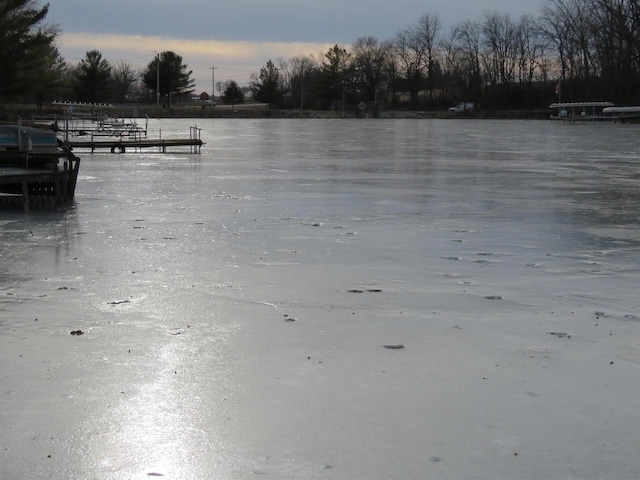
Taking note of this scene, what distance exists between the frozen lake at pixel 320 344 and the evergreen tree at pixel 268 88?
110 metres

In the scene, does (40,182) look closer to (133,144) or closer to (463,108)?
(133,144)

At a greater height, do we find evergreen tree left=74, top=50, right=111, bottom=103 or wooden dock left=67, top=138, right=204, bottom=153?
evergreen tree left=74, top=50, right=111, bottom=103

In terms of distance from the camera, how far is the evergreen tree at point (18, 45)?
43.4 m

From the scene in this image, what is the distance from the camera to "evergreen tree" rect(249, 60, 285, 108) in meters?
121

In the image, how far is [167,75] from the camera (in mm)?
112562

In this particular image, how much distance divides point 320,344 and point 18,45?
43526 millimetres

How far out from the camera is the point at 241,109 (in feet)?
360

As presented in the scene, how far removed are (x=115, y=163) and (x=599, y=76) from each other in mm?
77375

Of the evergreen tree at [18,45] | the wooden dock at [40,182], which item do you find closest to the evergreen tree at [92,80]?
the evergreen tree at [18,45]

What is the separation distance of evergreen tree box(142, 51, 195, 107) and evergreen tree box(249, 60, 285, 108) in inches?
447

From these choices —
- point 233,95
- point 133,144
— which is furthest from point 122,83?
point 133,144

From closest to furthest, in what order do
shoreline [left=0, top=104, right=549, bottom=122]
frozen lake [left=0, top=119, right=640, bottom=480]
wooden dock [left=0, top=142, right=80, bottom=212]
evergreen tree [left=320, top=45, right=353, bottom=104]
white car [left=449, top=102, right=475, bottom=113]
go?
frozen lake [left=0, top=119, right=640, bottom=480], wooden dock [left=0, top=142, right=80, bottom=212], shoreline [left=0, top=104, right=549, bottom=122], white car [left=449, top=102, right=475, bottom=113], evergreen tree [left=320, top=45, right=353, bottom=104]

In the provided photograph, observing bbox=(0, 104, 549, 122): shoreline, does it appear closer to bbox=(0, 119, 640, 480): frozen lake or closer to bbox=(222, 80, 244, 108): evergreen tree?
bbox=(222, 80, 244, 108): evergreen tree

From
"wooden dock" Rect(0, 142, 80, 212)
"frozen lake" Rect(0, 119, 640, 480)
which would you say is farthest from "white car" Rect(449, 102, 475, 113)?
"frozen lake" Rect(0, 119, 640, 480)
